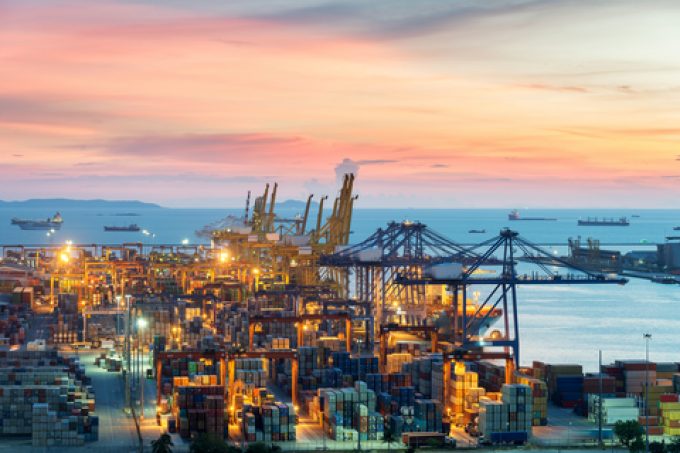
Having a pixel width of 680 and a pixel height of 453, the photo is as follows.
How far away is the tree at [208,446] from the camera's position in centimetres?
2916

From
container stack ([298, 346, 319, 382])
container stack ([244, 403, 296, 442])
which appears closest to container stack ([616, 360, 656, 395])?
container stack ([298, 346, 319, 382])

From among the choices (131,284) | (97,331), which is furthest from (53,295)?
(97,331)

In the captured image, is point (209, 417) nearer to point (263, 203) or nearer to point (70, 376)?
point (70, 376)

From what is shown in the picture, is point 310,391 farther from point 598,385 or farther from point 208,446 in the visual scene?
point 598,385

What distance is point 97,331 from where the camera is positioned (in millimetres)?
58219

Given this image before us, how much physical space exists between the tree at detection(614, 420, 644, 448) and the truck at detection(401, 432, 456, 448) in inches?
182

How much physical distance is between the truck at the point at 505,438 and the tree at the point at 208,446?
718cm

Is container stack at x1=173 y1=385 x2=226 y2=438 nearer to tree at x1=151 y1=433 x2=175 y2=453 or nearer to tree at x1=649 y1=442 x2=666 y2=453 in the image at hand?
tree at x1=151 y1=433 x2=175 y2=453

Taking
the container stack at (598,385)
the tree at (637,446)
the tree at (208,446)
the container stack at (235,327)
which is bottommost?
the tree at (637,446)

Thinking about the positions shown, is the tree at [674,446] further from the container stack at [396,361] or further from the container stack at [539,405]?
the container stack at [396,361]

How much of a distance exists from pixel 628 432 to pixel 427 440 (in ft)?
18.1

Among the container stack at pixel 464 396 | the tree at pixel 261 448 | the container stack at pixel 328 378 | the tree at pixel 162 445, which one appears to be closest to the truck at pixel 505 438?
the container stack at pixel 464 396

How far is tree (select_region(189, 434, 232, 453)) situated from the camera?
29.2m

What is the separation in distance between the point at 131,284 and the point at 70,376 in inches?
1747
